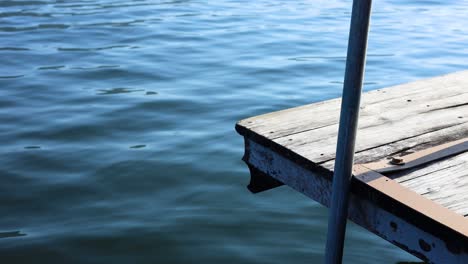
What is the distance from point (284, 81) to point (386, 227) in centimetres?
402

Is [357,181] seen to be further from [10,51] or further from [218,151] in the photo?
[10,51]

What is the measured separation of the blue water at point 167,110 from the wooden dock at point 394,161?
0.80 meters

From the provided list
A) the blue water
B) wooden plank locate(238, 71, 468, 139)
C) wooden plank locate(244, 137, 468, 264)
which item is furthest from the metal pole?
the blue water

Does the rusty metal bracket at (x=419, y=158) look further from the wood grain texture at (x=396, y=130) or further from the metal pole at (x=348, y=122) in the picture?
the metal pole at (x=348, y=122)

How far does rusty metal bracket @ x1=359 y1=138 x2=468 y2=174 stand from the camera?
2.63 metres

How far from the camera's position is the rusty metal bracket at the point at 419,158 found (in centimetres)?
263

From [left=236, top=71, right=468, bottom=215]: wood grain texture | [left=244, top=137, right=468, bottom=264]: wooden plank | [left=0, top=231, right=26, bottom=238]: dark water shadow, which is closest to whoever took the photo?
[left=244, top=137, right=468, bottom=264]: wooden plank

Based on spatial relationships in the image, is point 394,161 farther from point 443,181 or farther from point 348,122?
point 348,122

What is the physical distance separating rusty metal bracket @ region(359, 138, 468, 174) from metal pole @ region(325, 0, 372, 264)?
363mm

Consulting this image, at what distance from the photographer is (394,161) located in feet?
8.78

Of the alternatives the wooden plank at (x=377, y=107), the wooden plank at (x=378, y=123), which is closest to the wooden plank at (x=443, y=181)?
the wooden plank at (x=378, y=123)

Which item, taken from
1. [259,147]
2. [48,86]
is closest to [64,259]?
[259,147]

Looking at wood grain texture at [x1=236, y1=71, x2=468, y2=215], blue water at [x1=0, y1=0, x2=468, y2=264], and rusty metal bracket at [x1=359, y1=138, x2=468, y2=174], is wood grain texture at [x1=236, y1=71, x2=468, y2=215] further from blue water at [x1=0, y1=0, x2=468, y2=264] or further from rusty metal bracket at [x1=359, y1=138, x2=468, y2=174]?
blue water at [x1=0, y1=0, x2=468, y2=264]

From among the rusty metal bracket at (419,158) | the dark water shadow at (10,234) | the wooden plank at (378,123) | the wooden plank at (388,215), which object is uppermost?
the wooden plank at (378,123)
